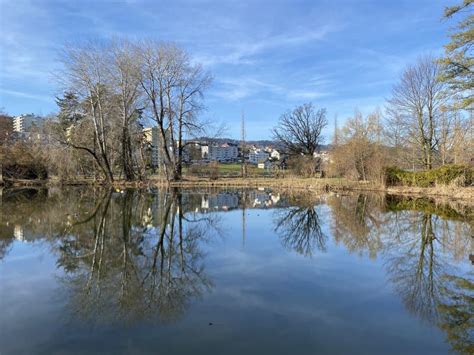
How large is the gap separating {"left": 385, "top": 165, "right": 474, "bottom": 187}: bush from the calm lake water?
1227 centimetres

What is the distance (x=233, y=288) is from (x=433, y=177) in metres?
21.0

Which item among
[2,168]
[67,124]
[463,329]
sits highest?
[67,124]

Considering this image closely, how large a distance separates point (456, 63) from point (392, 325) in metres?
18.0

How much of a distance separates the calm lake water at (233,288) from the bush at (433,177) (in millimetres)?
12270

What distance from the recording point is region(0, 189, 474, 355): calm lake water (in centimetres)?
393

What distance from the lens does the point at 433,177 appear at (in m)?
22.5

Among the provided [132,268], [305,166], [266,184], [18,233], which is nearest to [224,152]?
[305,166]

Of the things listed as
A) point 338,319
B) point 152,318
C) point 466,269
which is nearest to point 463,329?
point 338,319

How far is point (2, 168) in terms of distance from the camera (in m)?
29.6

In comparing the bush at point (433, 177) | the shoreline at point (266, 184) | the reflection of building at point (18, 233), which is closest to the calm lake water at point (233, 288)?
the reflection of building at point (18, 233)

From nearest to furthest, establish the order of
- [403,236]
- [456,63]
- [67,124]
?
[403,236] < [456,63] < [67,124]

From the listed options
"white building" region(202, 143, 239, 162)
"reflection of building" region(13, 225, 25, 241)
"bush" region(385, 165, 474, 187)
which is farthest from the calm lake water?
"white building" region(202, 143, 239, 162)

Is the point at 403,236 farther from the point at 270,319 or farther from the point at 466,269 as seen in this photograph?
the point at 270,319

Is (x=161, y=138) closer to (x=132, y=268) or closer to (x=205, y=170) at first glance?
(x=205, y=170)
